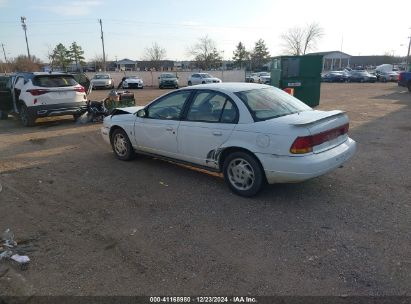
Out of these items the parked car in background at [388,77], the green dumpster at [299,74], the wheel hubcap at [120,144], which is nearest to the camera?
the wheel hubcap at [120,144]

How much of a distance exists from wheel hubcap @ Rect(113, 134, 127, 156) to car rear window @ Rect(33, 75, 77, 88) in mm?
4958

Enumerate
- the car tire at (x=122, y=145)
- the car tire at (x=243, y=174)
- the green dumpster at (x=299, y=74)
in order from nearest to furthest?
the car tire at (x=243, y=174)
the car tire at (x=122, y=145)
the green dumpster at (x=299, y=74)

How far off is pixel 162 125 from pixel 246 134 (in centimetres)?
167

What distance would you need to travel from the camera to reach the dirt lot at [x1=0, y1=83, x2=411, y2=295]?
3000 millimetres

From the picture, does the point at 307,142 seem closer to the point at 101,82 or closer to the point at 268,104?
the point at 268,104

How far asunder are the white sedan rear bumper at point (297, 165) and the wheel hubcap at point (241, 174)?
261 mm

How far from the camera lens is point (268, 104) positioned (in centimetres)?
489

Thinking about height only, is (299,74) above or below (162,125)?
above

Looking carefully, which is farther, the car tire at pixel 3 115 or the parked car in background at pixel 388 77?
the parked car in background at pixel 388 77

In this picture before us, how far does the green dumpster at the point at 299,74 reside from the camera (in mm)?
13781

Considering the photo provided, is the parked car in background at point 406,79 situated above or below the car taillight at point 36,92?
below

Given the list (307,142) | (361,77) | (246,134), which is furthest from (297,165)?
(361,77)

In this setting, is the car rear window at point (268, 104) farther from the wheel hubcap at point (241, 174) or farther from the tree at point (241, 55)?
the tree at point (241, 55)

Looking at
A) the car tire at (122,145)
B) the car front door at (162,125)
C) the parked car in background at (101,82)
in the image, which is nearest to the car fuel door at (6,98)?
the car tire at (122,145)
